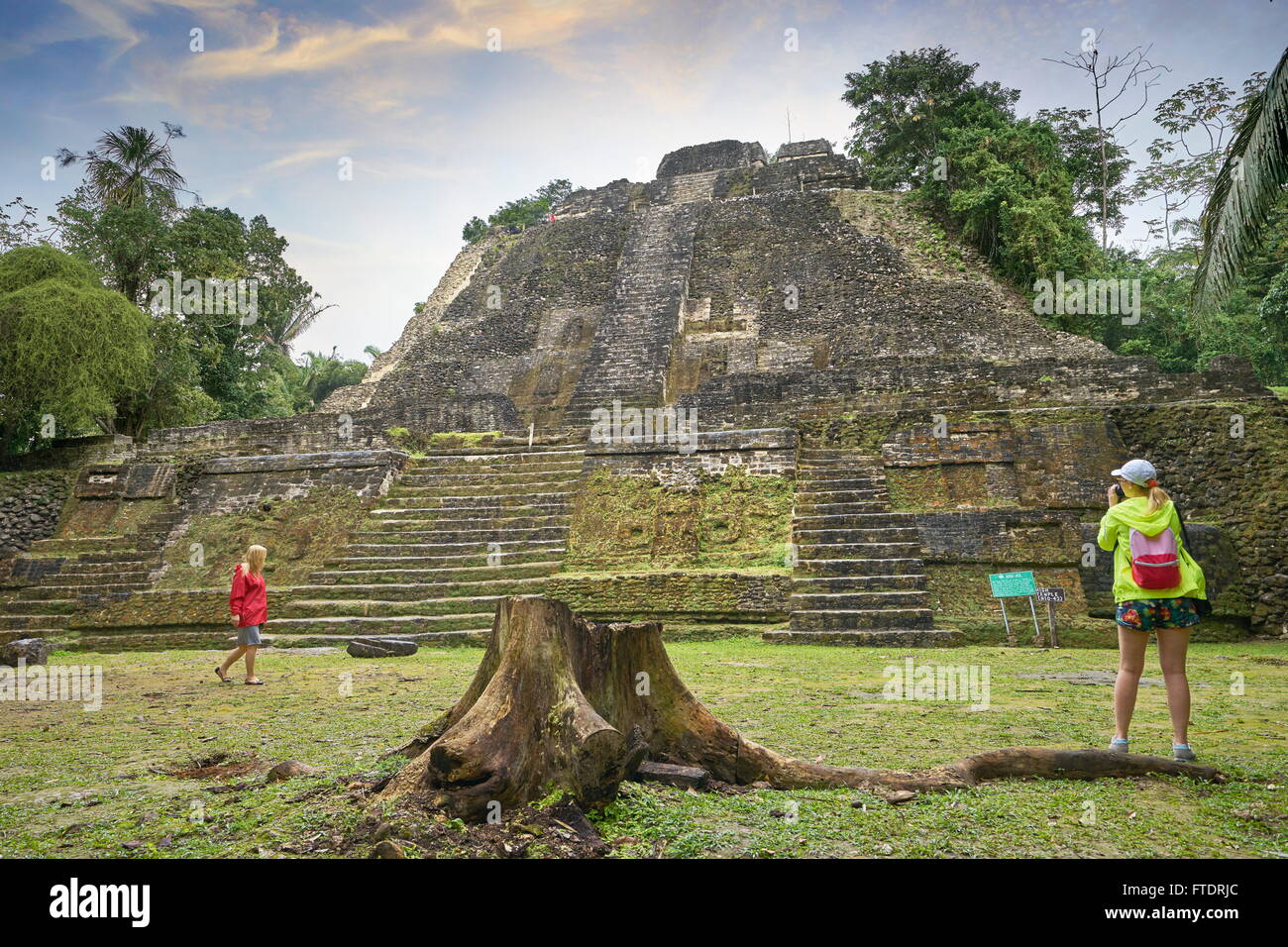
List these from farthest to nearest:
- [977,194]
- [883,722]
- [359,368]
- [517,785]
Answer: [359,368] → [977,194] → [883,722] → [517,785]

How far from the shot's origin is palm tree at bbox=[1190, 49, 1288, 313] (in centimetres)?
480

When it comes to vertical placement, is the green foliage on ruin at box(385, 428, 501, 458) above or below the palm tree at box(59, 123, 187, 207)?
below

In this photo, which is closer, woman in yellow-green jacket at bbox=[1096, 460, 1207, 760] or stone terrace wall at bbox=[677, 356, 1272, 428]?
woman in yellow-green jacket at bbox=[1096, 460, 1207, 760]

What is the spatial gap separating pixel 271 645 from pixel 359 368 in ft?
99.6

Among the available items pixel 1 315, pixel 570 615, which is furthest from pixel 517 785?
pixel 1 315

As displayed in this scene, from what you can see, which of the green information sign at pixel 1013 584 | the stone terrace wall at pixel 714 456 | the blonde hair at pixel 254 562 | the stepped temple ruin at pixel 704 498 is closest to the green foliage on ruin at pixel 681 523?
the stepped temple ruin at pixel 704 498

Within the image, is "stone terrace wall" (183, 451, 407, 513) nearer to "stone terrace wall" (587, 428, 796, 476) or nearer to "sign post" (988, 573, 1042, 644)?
"stone terrace wall" (587, 428, 796, 476)

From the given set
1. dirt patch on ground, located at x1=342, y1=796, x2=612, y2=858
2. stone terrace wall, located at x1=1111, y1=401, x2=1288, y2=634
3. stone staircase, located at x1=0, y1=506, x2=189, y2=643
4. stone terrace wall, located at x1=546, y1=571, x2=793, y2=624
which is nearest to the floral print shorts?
dirt patch on ground, located at x1=342, y1=796, x2=612, y2=858

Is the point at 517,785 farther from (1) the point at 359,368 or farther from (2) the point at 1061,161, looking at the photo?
(1) the point at 359,368

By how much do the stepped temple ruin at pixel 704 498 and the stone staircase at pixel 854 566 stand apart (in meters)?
0.03

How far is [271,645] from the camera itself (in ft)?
29.2

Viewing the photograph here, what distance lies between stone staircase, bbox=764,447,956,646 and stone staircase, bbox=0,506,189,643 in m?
8.30

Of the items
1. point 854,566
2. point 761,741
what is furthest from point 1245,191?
point 854,566

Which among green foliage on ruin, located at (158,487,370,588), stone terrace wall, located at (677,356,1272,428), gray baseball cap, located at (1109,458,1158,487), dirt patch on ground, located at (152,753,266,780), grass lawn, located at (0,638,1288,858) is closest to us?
grass lawn, located at (0,638,1288,858)
